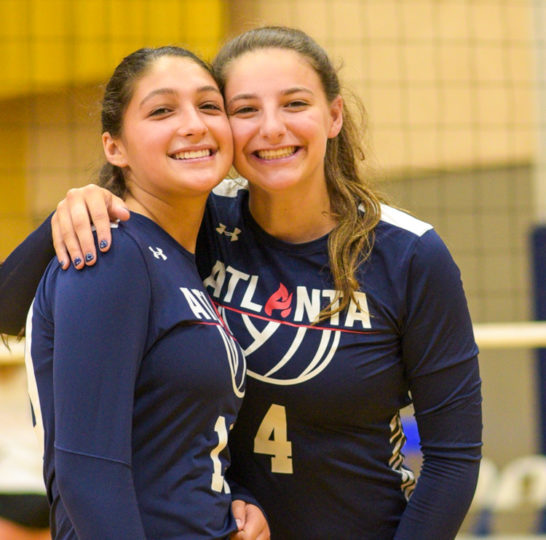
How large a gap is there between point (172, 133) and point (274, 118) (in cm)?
23

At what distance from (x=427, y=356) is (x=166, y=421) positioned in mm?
535

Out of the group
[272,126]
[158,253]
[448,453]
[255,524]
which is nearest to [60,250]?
[158,253]

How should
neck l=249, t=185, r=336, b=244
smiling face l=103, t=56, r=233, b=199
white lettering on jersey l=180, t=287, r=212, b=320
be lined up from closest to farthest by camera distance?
1. white lettering on jersey l=180, t=287, r=212, b=320
2. smiling face l=103, t=56, r=233, b=199
3. neck l=249, t=185, r=336, b=244

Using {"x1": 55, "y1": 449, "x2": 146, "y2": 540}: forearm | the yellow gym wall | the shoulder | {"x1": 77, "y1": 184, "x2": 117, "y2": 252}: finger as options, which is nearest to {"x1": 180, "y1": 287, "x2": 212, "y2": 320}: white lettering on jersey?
{"x1": 77, "y1": 184, "x2": 117, "y2": 252}: finger

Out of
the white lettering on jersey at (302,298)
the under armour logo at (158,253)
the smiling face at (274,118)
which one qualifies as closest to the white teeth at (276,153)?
the smiling face at (274,118)

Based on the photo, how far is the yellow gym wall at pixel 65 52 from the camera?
612 centimetres

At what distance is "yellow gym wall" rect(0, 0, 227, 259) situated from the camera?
612cm

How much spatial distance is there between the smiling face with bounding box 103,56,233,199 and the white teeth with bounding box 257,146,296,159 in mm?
114

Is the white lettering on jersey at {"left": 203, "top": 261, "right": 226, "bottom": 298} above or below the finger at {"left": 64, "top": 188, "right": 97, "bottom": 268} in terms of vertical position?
below

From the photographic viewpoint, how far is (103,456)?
50.4 inches

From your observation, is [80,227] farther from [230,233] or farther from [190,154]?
[230,233]

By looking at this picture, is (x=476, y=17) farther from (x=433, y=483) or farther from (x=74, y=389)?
(x=74, y=389)

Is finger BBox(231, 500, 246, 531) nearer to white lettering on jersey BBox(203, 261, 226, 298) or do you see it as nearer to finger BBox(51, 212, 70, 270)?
white lettering on jersey BBox(203, 261, 226, 298)

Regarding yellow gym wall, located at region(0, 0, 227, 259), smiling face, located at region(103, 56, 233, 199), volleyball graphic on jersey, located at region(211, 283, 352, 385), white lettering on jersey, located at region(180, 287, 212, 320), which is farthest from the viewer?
yellow gym wall, located at region(0, 0, 227, 259)
